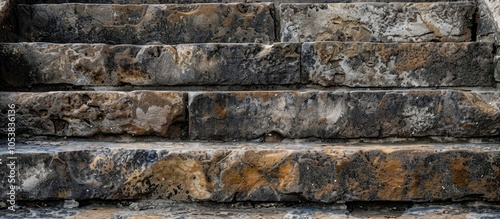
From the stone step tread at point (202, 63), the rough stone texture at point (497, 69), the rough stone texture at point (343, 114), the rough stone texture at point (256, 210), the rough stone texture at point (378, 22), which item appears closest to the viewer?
the rough stone texture at point (256, 210)

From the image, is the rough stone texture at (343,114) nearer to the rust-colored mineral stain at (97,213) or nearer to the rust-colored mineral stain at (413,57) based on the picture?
the rust-colored mineral stain at (413,57)

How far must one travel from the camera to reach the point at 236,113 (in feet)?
9.28

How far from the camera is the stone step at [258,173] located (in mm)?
2449

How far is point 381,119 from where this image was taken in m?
2.78

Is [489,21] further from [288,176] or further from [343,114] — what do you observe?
[288,176]

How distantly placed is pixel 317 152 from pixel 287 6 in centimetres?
135

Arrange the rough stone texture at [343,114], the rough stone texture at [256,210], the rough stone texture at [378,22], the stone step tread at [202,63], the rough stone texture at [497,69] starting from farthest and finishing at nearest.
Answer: the rough stone texture at [378,22] → the stone step tread at [202,63] → the rough stone texture at [497,69] → the rough stone texture at [343,114] → the rough stone texture at [256,210]

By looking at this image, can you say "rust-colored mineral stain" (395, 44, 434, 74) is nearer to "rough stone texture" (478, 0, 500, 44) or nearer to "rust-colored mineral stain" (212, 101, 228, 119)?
"rough stone texture" (478, 0, 500, 44)

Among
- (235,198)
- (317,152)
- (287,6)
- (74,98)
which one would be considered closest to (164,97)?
(74,98)

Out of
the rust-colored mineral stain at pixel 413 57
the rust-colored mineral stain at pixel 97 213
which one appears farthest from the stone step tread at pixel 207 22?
the rust-colored mineral stain at pixel 97 213

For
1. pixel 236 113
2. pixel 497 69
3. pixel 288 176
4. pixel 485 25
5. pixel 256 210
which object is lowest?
pixel 256 210

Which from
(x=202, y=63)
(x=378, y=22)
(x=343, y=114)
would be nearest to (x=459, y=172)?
(x=343, y=114)

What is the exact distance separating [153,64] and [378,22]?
156cm

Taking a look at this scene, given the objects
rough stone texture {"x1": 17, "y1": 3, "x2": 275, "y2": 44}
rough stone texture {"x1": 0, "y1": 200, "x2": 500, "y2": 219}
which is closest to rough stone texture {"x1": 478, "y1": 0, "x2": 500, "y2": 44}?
rough stone texture {"x1": 0, "y1": 200, "x2": 500, "y2": 219}
